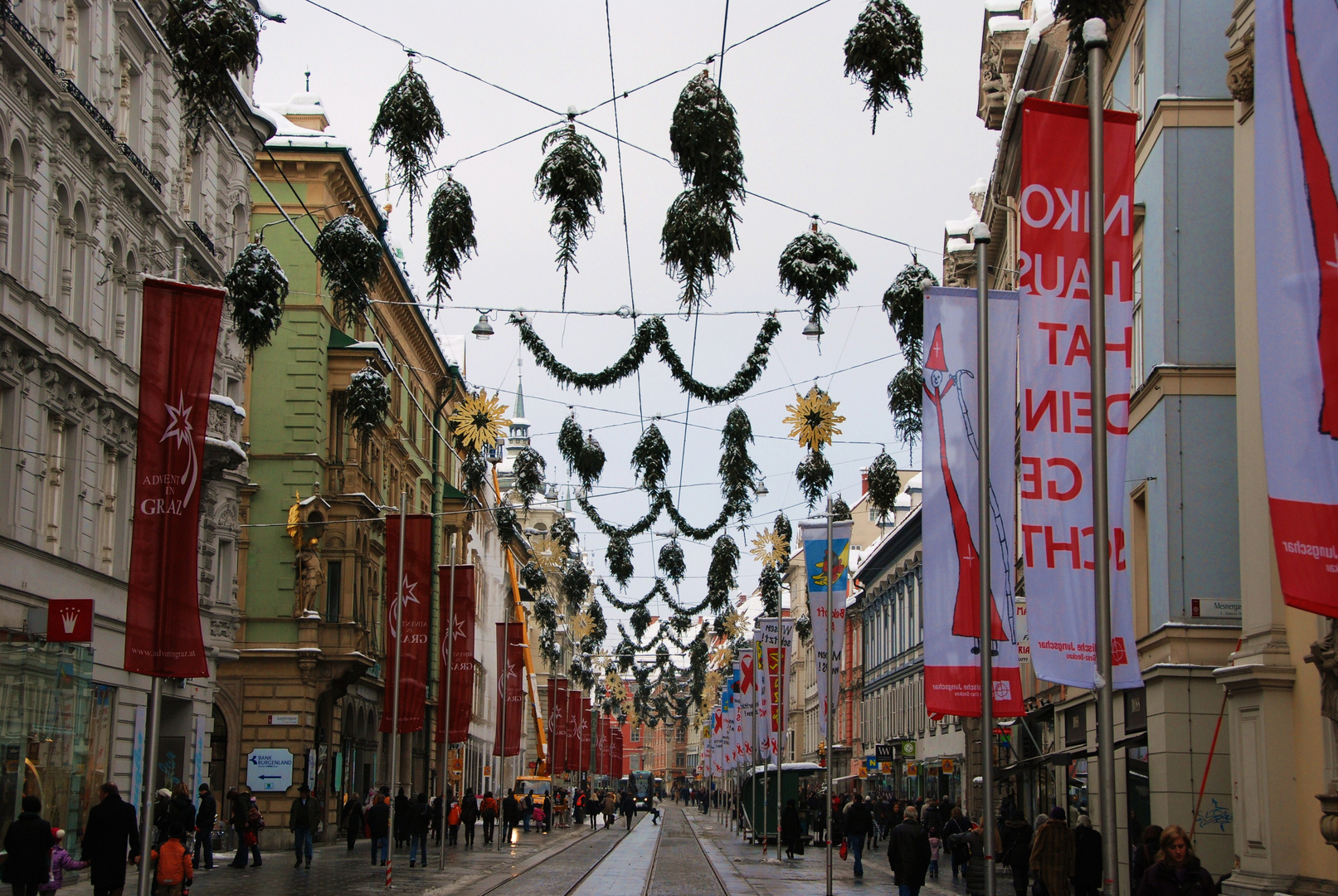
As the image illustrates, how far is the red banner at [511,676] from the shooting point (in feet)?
160

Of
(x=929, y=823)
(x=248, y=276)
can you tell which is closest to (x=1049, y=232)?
(x=248, y=276)

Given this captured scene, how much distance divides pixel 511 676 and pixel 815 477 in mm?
28042

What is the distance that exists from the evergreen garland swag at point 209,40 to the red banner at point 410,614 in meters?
19.0

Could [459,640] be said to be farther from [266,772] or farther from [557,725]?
[557,725]

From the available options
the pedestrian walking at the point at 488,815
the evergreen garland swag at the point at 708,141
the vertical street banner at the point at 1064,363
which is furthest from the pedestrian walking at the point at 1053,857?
the pedestrian walking at the point at 488,815

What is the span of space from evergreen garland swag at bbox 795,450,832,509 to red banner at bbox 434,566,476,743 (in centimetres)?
1071

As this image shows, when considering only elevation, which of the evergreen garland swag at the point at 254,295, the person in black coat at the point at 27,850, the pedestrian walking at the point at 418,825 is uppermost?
the evergreen garland swag at the point at 254,295

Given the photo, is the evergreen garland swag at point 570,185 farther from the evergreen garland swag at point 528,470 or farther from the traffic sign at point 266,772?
the traffic sign at point 266,772

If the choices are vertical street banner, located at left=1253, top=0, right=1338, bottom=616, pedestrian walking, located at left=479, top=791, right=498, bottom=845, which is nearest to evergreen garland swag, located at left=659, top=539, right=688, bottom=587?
pedestrian walking, located at left=479, top=791, right=498, bottom=845

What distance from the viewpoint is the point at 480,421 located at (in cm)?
2453

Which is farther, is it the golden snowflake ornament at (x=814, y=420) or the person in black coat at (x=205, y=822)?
the person in black coat at (x=205, y=822)

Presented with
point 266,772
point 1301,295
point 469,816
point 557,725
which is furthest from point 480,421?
point 557,725

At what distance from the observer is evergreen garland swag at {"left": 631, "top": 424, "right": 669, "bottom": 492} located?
972 inches

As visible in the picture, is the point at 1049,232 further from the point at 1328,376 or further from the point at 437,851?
the point at 437,851
